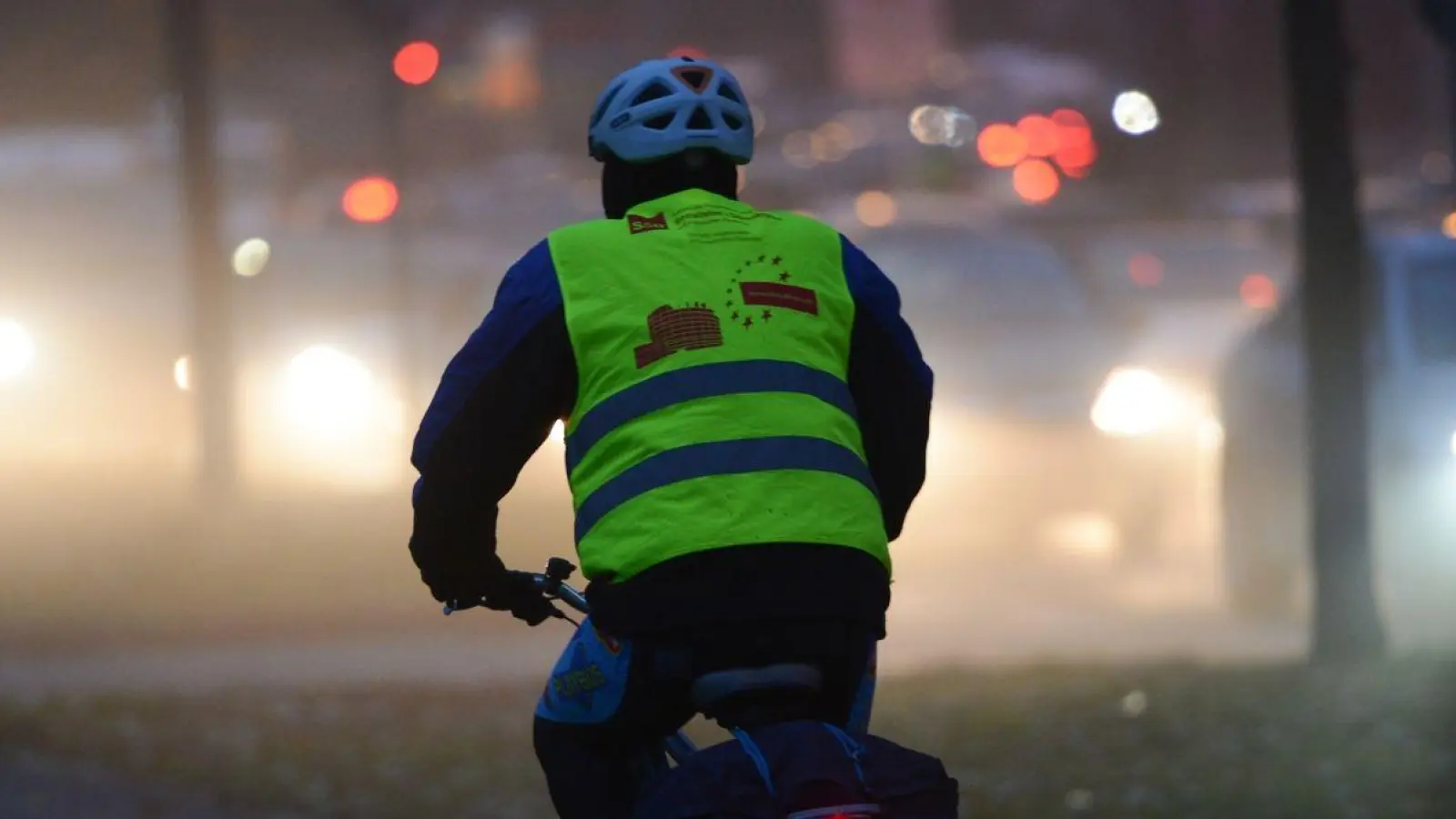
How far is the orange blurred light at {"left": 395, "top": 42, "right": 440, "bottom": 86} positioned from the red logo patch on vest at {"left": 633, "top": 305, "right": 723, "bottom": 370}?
1616 cm

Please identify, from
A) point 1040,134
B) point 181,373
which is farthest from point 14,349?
point 1040,134

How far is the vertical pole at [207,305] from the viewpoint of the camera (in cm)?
1466

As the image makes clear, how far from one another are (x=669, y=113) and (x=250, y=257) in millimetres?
16502

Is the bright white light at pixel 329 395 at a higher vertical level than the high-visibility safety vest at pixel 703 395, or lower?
higher

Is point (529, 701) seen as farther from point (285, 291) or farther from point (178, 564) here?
point (285, 291)

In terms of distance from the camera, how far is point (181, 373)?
18141 mm

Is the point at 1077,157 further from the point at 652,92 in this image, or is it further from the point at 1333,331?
the point at 652,92

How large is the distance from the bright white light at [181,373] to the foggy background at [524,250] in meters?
0.10

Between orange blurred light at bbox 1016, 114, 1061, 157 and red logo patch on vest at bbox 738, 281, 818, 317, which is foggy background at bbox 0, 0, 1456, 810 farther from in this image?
red logo patch on vest at bbox 738, 281, 818, 317

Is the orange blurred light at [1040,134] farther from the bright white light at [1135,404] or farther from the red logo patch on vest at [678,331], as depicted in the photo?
the red logo patch on vest at [678,331]

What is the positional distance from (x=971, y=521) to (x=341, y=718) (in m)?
5.65

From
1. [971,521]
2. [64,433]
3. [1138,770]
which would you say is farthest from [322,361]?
[1138,770]

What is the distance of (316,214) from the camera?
20.9 m

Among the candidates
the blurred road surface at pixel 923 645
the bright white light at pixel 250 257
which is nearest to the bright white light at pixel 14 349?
the bright white light at pixel 250 257
